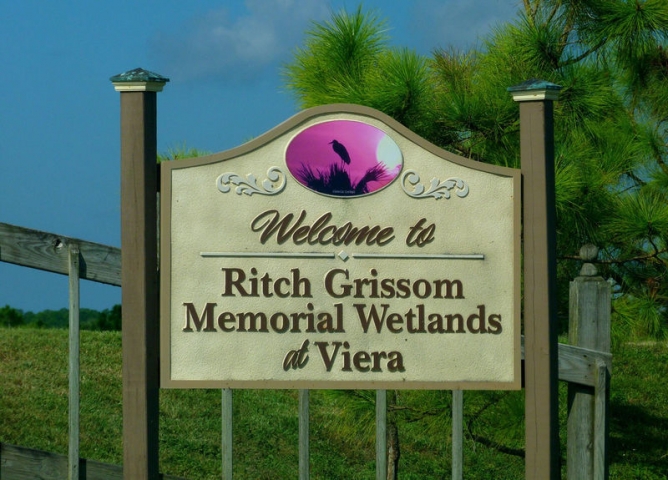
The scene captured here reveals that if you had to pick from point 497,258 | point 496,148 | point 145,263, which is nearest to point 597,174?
point 496,148

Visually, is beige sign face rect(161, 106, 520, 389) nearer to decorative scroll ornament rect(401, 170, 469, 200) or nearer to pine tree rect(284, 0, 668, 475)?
decorative scroll ornament rect(401, 170, 469, 200)

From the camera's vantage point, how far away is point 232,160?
280 cm

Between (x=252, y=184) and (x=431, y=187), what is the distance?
567 mm

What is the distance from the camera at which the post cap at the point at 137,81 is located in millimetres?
2783

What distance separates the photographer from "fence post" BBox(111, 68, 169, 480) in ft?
9.12

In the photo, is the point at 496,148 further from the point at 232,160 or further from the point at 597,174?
the point at 232,160

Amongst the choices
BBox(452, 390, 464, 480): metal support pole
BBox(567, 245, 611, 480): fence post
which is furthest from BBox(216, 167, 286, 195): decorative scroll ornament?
BBox(567, 245, 611, 480): fence post

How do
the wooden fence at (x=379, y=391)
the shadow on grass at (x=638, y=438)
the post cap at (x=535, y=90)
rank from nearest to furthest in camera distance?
the post cap at (x=535, y=90) → the wooden fence at (x=379, y=391) → the shadow on grass at (x=638, y=438)

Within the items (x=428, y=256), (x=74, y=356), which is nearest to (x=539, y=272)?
(x=428, y=256)

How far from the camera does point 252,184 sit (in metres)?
2.78

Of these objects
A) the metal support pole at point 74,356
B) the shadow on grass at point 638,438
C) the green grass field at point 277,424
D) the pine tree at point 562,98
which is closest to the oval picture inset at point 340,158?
the metal support pole at point 74,356

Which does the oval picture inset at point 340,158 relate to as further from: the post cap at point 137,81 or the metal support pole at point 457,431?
the metal support pole at point 457,431

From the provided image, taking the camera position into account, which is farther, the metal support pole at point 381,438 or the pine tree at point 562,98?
the pine tree at point 562,98

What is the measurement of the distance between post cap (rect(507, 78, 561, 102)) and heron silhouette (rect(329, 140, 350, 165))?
1.90 feet
